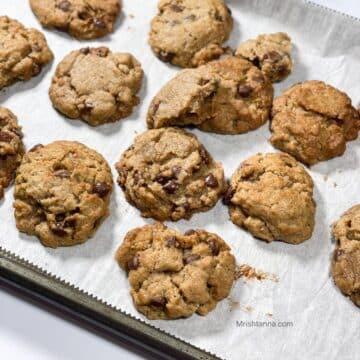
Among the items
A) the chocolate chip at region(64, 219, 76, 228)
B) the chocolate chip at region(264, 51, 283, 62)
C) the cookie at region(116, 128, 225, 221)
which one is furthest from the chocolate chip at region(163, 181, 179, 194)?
the chocolate chip at region(264, 51, 283, 62)

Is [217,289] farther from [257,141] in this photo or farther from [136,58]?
[136,58]

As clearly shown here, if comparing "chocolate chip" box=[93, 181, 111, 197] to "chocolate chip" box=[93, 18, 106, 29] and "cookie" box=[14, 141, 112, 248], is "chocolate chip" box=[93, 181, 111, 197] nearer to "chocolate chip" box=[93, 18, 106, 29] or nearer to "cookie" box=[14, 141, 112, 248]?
"cookie" box=[14, 141, 112, 248]

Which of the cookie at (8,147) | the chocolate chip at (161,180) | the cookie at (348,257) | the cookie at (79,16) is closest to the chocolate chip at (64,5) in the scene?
the cookie at (79,16)

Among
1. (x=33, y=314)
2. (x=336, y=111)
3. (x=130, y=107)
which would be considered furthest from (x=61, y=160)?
(x=336, y=111)

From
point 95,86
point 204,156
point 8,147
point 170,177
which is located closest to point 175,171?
point 170,177

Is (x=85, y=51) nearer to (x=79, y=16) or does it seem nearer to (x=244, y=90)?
(x=79, y=16)

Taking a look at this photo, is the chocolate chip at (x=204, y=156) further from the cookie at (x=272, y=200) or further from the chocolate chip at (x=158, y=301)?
the chocolate chip at (x=158, y=301)
